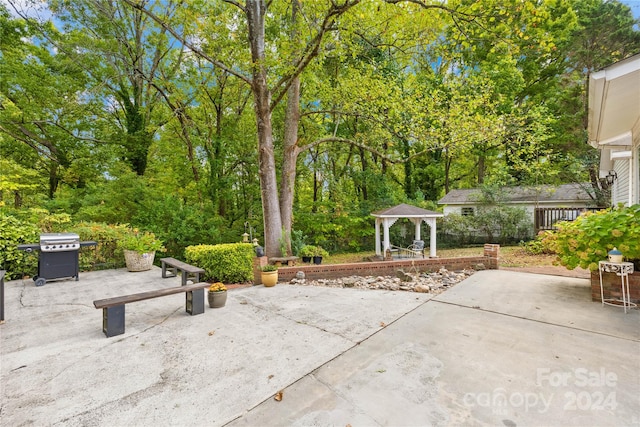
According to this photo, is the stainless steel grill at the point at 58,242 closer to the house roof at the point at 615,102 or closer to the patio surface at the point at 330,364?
the patio surface at the point at 330,364

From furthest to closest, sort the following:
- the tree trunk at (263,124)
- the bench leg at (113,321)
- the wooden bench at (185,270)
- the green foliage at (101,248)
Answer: the tree trunk at (263,124), the green foliage at (101,248), the wooden bench at (185,270), the bench leg at (113,321)

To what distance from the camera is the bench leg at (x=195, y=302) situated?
415 cm

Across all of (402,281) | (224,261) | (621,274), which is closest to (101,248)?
(224,261)

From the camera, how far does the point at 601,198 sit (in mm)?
11688

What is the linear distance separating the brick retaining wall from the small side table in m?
3.04

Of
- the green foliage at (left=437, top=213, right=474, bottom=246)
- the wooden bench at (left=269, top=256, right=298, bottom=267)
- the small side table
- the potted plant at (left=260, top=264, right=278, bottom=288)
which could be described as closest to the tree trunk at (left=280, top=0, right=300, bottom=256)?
the wooden bench at (left=269, top=256, right=298, bottom=267)

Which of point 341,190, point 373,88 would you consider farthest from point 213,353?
point 341,190

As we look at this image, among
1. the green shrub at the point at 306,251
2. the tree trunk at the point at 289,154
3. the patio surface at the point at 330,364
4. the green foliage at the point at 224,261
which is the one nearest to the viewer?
the patio surface at the point at 330,364

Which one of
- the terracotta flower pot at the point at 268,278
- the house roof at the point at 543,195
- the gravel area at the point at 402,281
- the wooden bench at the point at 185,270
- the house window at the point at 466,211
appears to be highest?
the house roof at the point at 543,195

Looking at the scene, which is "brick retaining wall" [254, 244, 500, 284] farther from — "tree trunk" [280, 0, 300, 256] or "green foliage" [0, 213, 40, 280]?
"green foliage" [0, 213, 40, 280]

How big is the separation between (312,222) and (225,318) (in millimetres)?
8854

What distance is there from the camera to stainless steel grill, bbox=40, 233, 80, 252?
5.73 metres

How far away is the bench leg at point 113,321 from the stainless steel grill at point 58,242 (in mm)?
3709

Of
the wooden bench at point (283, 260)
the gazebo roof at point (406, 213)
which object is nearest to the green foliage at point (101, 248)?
the wooden bench at point (283, 260)
